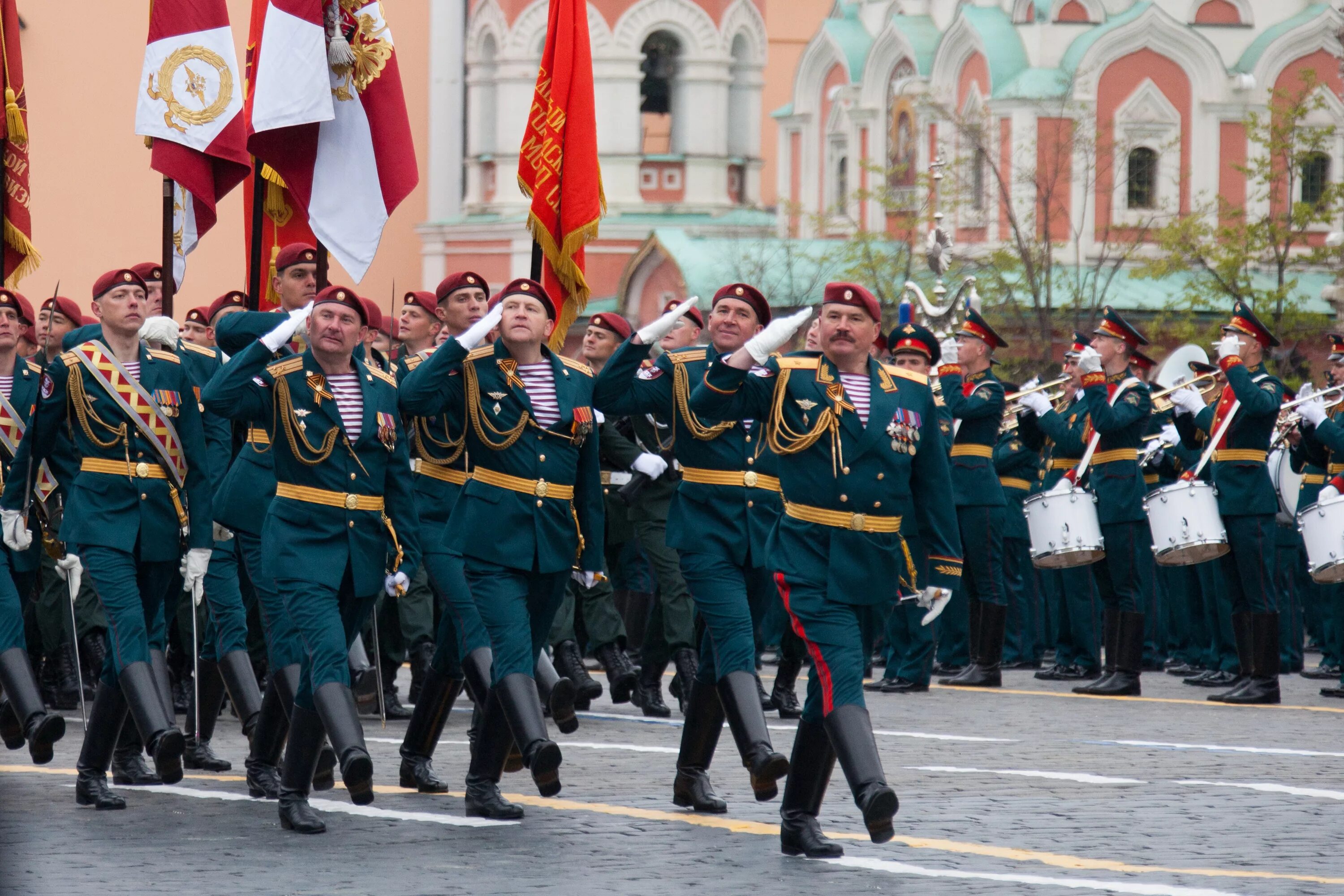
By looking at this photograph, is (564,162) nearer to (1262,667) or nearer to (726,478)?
(726,478)

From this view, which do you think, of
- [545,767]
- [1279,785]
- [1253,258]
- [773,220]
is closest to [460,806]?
[545,767]

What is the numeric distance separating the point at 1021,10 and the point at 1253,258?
13.3m

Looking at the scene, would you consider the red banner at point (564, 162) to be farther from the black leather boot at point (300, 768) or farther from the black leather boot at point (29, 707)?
the black leather boot at point (300, 768)

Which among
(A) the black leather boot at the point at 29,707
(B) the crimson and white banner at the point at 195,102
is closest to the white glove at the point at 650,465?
(B) the crimson and white banner at the point at 195,102

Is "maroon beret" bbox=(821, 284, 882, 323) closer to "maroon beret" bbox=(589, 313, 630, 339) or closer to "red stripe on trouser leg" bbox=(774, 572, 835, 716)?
"red stripe on trouser leg" bbox=(774, 572, 835, 716)

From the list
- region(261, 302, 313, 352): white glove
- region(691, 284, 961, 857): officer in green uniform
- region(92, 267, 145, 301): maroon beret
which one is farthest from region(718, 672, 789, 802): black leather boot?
region(92, 267, 145, 301): maroon beret

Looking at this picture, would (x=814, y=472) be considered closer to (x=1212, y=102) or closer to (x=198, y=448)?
(x=198, y=448)

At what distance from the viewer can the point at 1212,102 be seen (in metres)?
44.9

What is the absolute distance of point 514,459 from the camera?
9.26 metres

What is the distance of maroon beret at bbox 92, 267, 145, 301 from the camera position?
9.76 m

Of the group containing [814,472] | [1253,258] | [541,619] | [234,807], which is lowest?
[234,807]

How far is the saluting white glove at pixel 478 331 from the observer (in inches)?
359

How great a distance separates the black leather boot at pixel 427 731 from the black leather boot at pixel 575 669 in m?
2.79

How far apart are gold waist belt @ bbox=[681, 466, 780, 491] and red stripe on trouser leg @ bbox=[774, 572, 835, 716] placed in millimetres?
1646
